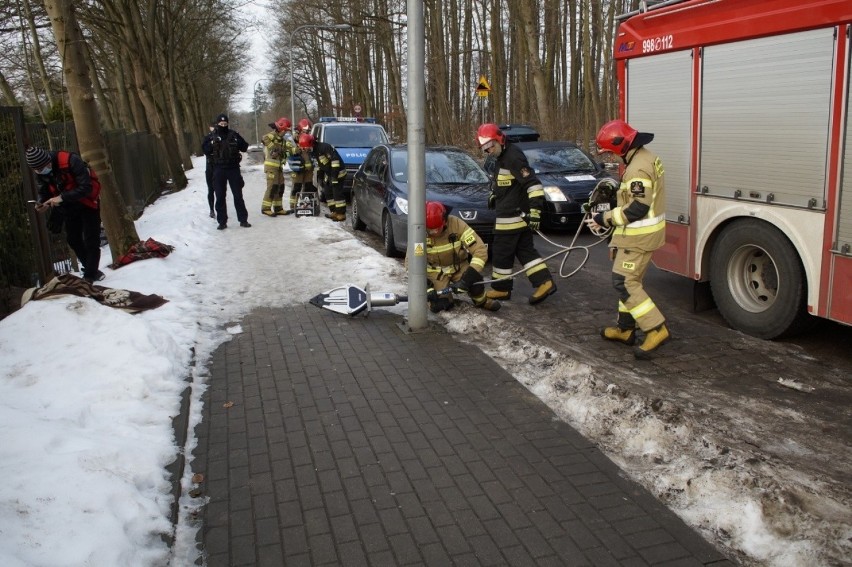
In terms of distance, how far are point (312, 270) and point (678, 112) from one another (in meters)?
5.22

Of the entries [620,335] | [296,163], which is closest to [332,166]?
[296,163]

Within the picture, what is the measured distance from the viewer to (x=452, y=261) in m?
7.87

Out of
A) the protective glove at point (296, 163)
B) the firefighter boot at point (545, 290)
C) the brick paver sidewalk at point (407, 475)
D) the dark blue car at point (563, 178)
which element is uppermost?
the protective glove at point (296, 163)

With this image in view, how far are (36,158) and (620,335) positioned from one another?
6.54 meters

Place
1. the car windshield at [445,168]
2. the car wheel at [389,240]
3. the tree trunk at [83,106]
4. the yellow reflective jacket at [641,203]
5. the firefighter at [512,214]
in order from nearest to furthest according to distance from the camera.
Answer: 1. the yellow reflective jacket at [641,203]
2. the firefighter at [512,214]
3. the tree trunk at [83,106]
4. the car wheel at [389,240]
5. the car windshield at [445,168]

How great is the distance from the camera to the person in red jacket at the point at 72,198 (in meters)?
8.34

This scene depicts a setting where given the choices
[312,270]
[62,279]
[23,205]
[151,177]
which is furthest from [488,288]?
[151,177]

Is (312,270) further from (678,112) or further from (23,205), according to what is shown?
(678,112)

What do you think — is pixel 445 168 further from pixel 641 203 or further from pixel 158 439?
pixel 158 439

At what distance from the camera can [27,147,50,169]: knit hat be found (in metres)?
8.09

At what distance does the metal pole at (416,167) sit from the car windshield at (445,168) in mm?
4376

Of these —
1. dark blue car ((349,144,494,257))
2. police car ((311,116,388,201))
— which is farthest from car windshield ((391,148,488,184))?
police car ((311,116,388,201))

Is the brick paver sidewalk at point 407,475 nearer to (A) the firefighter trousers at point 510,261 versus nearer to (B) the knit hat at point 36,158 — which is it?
(A) the firefighter trousers at point 510,261

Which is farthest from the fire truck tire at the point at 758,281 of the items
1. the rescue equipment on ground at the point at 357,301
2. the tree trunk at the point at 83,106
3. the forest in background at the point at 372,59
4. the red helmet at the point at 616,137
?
the forest in background at the point at 372,59
